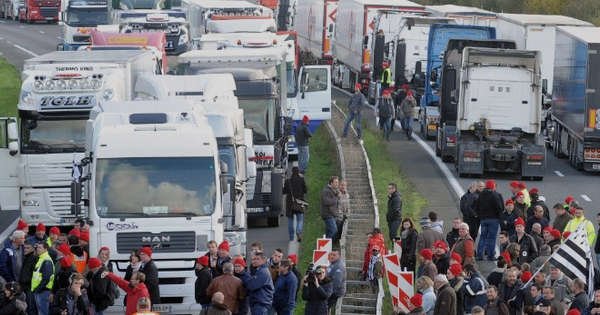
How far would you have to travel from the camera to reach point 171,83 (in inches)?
1171

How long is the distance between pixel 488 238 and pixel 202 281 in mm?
8717

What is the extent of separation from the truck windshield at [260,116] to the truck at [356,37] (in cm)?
2543

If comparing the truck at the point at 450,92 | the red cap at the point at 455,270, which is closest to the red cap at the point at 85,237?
the red cap at the point at 455,270

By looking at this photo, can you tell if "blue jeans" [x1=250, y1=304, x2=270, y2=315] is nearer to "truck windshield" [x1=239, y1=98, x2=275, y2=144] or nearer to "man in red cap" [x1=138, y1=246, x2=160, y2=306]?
"man in red cap" [x1=138, y1=246, x2=160, y2=306]

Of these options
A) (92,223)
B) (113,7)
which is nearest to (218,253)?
(92,223)

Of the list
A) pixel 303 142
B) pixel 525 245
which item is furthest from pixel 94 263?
pixel 303 142

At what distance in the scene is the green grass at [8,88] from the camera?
54.6 m

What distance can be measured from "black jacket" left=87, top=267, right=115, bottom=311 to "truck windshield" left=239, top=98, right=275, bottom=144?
12.2m

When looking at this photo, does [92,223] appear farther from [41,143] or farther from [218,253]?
[41,143]

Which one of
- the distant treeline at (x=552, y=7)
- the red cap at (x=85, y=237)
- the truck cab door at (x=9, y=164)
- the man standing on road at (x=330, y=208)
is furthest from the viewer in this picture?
the distant treeline at (x=552, y=7)

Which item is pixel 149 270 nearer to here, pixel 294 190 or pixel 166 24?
pixel 294 190

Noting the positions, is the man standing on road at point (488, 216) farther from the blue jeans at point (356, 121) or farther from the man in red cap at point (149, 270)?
the blue jeans at point (356, 121)

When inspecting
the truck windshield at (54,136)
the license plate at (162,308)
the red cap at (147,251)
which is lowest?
the license plate at (162,308)

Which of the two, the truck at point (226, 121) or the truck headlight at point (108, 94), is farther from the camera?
the truck headlight at point (108, 94)
